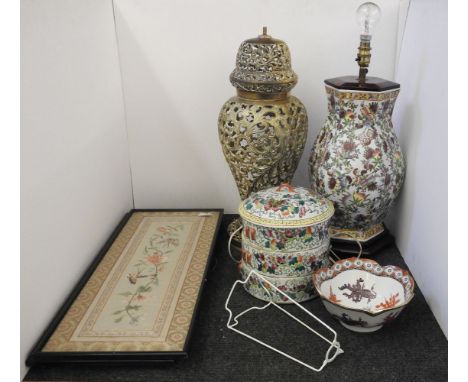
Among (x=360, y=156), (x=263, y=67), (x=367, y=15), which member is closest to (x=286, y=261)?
(x=360, y=156)

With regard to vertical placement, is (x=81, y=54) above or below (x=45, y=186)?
above

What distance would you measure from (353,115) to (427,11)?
262mm

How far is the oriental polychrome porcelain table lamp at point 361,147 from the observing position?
1.11 m

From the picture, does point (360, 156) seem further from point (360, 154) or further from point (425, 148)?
point (425, 148)

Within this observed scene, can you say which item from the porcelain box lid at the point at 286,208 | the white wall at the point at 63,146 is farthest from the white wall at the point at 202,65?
the porcelain box lid at the point at 286,208

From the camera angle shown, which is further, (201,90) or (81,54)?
(201,90)

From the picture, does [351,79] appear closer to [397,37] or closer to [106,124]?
[397,37]

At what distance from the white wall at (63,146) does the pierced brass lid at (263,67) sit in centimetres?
36

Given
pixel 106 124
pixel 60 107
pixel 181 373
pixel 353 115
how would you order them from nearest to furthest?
pixel 181 373
pixel 60 107
pixel 353 115
pixel 106 124

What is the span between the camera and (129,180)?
1.48 metres

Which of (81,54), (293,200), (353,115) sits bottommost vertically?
(293,200)

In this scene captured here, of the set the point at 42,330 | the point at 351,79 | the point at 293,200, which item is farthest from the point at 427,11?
the point at 42,330

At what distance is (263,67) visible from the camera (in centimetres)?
112

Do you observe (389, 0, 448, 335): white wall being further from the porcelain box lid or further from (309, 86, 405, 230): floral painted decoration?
the porcelain box lid
